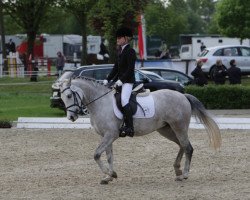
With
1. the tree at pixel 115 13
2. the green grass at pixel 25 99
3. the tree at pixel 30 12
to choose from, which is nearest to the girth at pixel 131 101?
the green grass at pixel 25 99

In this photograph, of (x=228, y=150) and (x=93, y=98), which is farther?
(x=228, y=150)

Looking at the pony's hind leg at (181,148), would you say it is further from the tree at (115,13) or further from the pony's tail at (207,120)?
the tree at (115,13)

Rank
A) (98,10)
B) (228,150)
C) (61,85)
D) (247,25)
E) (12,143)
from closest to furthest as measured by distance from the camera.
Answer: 1. (61,85)
2. (228,150)
3. (12,143)
4. (98,10)
5. (247,25)

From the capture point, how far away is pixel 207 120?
12.5 meters

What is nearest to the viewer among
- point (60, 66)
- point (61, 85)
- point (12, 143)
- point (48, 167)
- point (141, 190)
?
point (141, 190)

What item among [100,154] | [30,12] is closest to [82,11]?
[30,12]

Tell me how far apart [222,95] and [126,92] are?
47.7ft

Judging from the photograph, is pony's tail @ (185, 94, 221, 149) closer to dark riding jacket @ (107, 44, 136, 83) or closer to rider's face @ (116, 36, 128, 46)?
dark riding jacket @ (107, 44, 136, 83)

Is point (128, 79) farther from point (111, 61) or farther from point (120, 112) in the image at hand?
point (111, 61)

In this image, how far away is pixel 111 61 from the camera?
3631cm

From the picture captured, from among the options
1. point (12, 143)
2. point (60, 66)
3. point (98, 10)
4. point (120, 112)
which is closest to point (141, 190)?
point (120, 112)

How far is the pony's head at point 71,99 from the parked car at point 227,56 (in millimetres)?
25749

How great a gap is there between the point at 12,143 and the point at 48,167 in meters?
4.00

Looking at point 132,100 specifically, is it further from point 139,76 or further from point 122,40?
point 139,76
